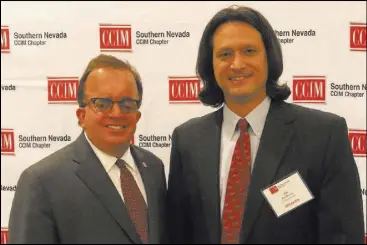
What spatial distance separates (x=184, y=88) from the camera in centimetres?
199

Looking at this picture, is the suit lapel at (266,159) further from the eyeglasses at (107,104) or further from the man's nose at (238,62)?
the eyeglasses at (107,104)

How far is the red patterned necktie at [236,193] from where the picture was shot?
1.26 metres

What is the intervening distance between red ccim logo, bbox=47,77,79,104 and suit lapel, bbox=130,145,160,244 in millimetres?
706

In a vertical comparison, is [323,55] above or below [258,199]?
above

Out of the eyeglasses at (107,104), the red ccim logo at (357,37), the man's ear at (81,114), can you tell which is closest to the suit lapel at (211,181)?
the eyeglasses at (107,104)

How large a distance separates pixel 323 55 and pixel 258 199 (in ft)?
3.22

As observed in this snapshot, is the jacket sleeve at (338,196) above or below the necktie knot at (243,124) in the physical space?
below

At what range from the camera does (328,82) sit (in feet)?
6.44

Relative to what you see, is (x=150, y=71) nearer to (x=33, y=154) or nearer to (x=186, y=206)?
(x=33, y=154)

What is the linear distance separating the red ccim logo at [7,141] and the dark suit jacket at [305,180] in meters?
1.13

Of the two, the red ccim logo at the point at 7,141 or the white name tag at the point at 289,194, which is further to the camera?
the red ccim logo at the point at 7,141

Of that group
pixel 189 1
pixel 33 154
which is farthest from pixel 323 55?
pixel 33 154

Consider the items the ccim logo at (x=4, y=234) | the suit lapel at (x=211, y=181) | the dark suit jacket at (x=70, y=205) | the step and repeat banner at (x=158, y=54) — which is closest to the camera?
the dark suit jacket at (x=70, y=205)

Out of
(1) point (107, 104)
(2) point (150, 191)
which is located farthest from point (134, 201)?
(1) point (107, 104)
